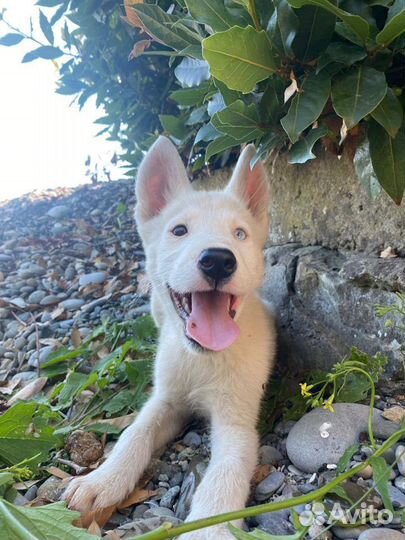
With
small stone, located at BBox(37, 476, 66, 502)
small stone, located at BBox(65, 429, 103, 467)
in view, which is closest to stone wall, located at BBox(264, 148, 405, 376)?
small stone, located at BBox(65, 429, 103, 467)

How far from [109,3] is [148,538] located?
398cm

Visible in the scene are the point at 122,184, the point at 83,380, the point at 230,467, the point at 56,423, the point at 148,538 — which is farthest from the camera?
the point at 122,184

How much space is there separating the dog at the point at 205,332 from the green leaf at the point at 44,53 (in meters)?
2.07

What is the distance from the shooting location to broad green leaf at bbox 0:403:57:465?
1748 mm

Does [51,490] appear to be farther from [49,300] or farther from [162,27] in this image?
[49,300]

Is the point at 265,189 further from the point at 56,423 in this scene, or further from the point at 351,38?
the point at 56,423

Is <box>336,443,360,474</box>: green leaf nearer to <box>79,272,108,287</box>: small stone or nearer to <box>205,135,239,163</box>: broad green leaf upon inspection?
<box>205,135,239,163</box>: broad green leaf

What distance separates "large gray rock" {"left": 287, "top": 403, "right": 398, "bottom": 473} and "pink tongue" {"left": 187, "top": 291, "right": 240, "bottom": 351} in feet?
1.50

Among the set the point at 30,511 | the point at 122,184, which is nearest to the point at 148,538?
the point at 30,511

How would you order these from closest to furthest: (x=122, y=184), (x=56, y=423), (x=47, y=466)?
(x=47, y=466), (x=56, y=423), (x=122, y=184)

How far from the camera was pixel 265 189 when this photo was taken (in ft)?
8.55

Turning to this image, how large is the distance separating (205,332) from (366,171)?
1.02 m

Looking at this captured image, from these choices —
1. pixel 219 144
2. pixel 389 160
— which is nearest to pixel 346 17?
pixel 389 160

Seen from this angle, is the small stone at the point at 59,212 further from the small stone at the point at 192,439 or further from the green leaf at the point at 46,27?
the small stone at the point at 192,439
